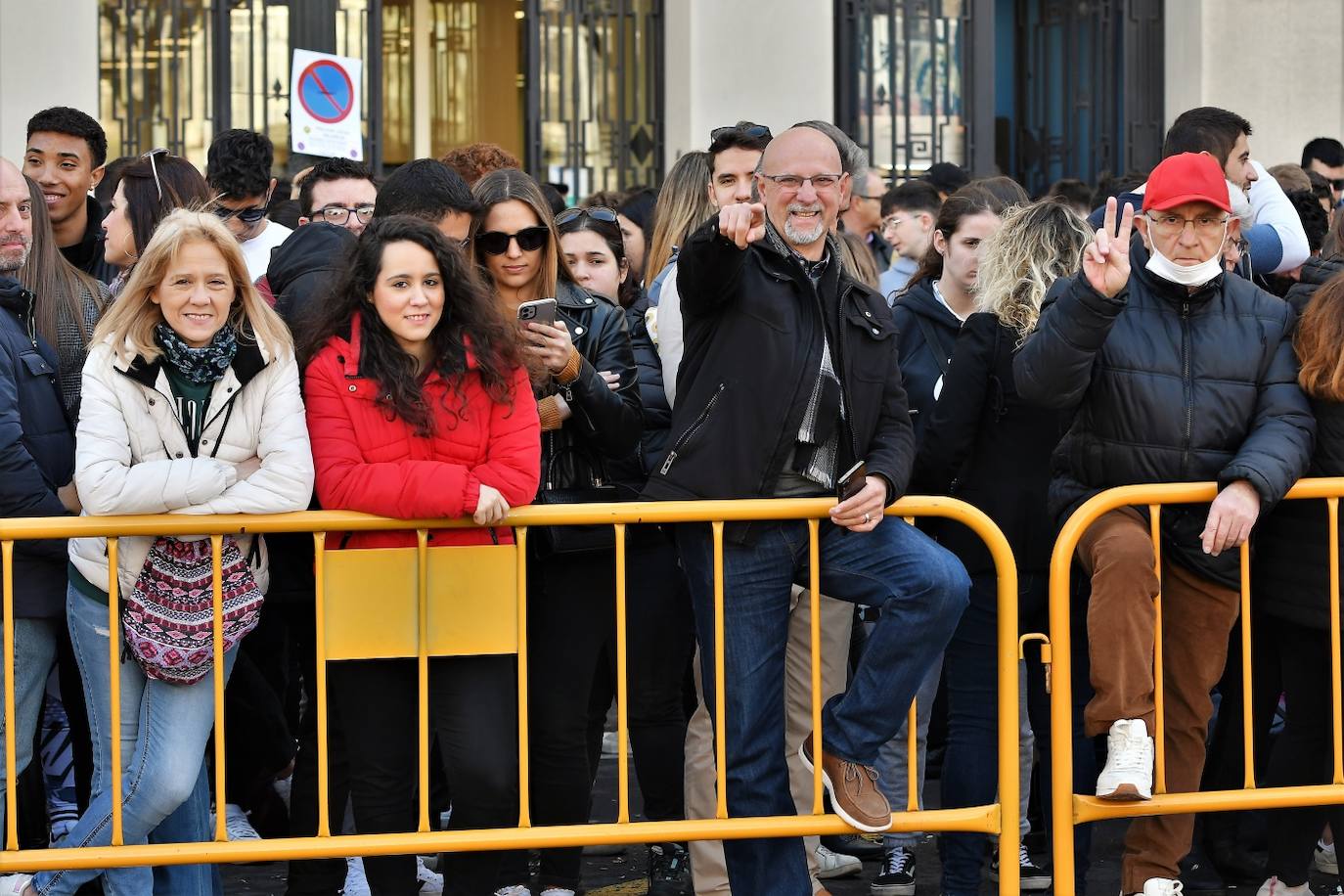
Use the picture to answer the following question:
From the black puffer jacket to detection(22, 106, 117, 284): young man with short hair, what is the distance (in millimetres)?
3527

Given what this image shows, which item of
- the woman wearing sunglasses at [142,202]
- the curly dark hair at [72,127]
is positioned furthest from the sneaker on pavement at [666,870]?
the curly dark hair at [72,127]

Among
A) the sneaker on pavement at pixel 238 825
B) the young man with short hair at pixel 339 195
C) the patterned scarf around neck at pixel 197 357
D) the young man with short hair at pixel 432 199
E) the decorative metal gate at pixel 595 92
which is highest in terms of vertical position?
the decorative metal gate at pixel 595 92

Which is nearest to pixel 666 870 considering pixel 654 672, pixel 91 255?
pixel 654 672

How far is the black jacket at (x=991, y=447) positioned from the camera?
18.4 ft

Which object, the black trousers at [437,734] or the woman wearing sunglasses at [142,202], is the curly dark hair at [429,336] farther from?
the woman wearing sunglasses at [142,202]

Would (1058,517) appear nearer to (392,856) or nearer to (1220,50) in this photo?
(392,856)

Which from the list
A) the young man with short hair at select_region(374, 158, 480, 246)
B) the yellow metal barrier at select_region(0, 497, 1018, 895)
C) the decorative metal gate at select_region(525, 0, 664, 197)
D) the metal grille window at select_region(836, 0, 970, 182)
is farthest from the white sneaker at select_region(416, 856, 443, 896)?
the metal grille window at select_region(836, 0, 970, 182)

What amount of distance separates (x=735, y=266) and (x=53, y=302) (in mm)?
2230

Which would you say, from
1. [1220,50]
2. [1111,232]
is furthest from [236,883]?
[1220,50]

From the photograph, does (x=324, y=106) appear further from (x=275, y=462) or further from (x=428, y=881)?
(x=275, y=462)

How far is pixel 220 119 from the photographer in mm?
11945

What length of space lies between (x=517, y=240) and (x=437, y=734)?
153 centimetres

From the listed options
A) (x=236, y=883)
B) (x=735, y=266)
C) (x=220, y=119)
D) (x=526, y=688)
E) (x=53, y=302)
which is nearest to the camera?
(x=735, y=266)

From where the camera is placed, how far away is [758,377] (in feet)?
16.0
